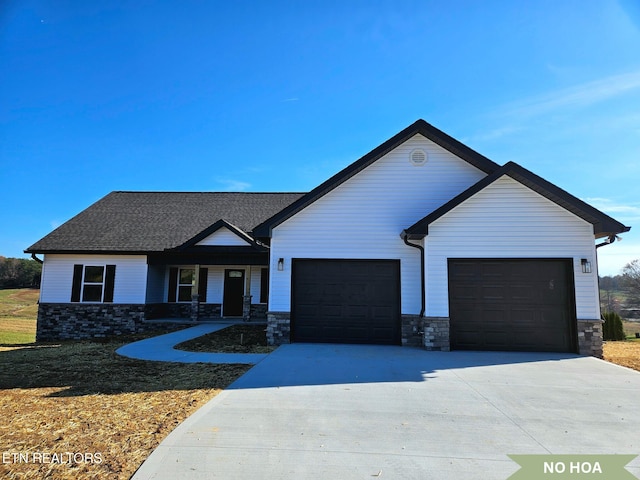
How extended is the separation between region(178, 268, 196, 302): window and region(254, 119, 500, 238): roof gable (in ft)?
24.5

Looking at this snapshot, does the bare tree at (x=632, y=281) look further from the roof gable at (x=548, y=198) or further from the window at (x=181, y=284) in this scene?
the window at (x=181, y=284)

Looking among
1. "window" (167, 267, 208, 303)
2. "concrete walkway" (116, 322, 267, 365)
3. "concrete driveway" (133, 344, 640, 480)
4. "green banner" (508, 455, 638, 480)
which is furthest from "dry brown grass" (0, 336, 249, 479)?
"window" (167, 267, 208, 303)

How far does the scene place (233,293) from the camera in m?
16.5

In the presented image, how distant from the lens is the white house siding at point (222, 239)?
15.1 meters

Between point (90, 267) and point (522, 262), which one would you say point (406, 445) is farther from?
point (90, 267)

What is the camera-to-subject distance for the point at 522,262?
969 cm

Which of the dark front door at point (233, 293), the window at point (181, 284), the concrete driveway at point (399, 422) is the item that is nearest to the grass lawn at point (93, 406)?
the concrete driveway at point (399, 422)

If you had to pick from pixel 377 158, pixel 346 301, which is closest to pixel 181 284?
pixel 346 301

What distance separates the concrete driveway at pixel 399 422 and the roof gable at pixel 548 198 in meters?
3.51

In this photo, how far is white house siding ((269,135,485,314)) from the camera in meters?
10.7

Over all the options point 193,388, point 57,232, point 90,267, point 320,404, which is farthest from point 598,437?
point 57,232

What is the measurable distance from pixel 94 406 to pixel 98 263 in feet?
40.6

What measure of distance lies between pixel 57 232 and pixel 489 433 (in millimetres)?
18572

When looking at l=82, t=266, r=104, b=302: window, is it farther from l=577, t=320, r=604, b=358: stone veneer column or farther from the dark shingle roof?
l=577, t=320, r=604, b=358: stone veneer column
